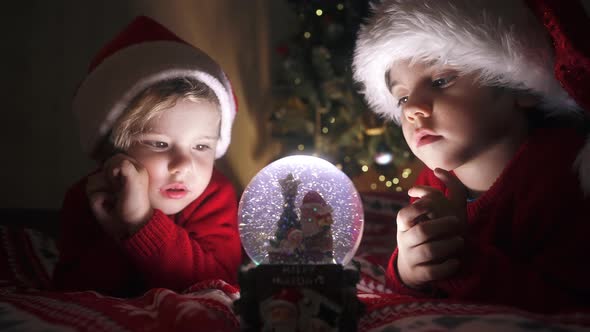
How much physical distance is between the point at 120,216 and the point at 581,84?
3.47 ft

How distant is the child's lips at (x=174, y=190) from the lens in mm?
1173

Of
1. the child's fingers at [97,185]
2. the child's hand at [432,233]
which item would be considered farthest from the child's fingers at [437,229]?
the child's fingers at [97,185]

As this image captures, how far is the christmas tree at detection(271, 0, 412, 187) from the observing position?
93.1 inches

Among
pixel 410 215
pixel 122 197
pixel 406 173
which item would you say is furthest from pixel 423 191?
pixel 406 173

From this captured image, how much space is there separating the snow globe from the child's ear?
469 mm

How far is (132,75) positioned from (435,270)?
0.88 meters

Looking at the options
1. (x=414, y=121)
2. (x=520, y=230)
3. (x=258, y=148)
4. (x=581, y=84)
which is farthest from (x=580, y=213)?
(x=258, y=148)

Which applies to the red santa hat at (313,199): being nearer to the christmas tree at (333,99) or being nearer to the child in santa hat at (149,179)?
the child in santa hat at (149,179)

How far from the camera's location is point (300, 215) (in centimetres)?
85

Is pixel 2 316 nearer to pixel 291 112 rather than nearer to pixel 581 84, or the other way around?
pixel 581 84

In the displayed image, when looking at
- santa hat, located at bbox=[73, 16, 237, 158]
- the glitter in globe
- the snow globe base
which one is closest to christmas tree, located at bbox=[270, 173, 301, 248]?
the glitter in globe

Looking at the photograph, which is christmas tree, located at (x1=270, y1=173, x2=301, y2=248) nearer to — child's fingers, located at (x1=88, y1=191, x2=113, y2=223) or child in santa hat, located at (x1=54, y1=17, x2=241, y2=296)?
child in santa hat, located at (x1=54, y1=17, x2=241, y2=296)

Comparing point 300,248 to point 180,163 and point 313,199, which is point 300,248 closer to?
point 313,199

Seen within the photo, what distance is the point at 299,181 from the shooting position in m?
0.91
